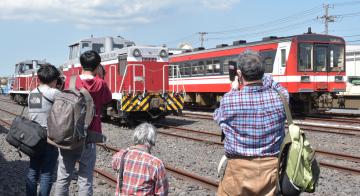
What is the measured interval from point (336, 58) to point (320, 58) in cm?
100

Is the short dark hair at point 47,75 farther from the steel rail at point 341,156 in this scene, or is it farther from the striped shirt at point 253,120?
the steel rail at point 341,156

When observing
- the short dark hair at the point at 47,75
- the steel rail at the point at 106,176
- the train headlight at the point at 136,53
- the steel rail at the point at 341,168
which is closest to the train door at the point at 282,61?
the train headlight at the point at 136,53

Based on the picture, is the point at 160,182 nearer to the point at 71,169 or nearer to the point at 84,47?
the point at 71,169

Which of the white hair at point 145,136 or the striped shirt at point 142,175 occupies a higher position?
the white hair at point 145,136

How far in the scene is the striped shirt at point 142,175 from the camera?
3.38 m

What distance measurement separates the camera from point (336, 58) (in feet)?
59.7

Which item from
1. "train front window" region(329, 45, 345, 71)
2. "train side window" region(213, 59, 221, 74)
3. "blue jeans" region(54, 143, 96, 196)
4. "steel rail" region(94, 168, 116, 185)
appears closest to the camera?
"blue jeans" region(54, 143, 96, 196)

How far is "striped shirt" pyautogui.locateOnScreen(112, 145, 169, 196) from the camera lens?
3385 millimetres

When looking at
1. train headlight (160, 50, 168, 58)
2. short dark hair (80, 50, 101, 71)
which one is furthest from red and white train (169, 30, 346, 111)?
short dark hair (80, 50, 101, 71)

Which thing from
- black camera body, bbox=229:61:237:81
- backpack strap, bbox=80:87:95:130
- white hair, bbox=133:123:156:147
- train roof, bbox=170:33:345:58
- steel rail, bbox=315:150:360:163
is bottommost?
steel rail, bbox=315:150:360:163

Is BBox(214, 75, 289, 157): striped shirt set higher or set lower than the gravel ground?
higher

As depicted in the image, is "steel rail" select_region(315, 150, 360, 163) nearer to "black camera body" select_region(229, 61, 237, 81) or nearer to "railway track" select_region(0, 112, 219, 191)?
"railway track" select_region(0, 112, 219, 191)

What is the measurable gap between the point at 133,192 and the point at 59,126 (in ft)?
3.95

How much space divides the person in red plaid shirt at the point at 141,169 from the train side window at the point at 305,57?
14.6 metres
